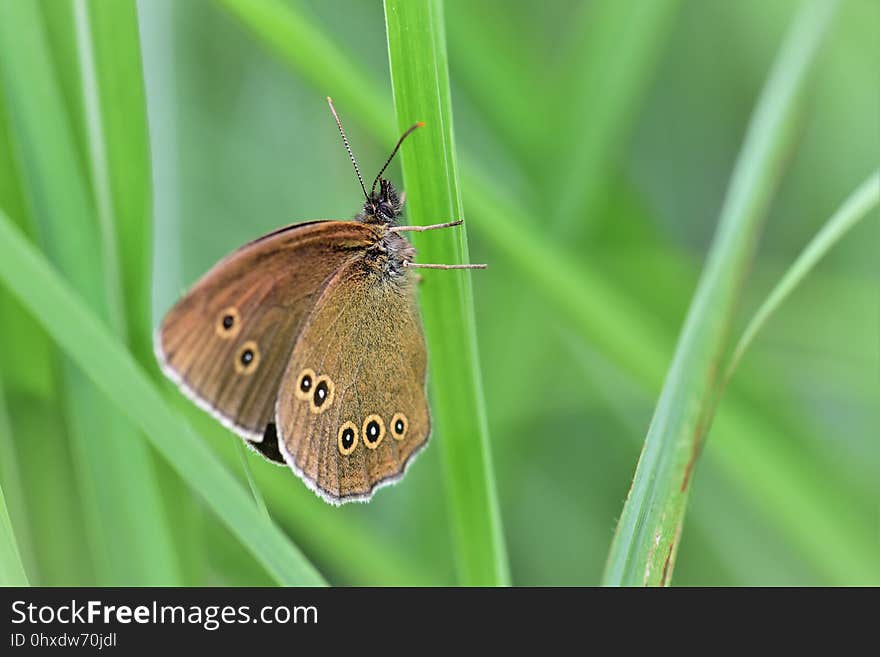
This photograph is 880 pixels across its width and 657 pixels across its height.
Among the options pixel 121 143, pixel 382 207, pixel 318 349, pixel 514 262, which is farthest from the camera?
pixel 514 262

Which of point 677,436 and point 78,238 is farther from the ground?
point 78,238

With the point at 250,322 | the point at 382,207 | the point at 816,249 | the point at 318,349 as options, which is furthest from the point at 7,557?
the point at 816,249

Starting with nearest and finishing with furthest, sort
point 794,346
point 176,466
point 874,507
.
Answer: point 176,466 → point 874,507 → point 794,346

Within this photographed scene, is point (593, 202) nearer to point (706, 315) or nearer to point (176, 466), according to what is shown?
point (706, 315)

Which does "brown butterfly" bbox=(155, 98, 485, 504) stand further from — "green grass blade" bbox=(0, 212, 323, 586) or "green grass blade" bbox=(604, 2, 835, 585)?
"green grass blade" bbox=(604, 2, 835, 585)

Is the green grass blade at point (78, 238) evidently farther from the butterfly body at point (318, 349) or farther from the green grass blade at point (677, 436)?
the green grass blade at point (677, 436)

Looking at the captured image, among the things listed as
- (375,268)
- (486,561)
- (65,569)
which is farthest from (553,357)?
(65,569)

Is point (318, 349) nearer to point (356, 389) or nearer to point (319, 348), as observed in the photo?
point (319, 348)
